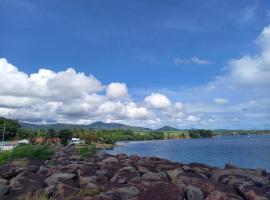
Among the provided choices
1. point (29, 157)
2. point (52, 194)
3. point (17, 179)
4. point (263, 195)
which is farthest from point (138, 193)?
point (29, 157)

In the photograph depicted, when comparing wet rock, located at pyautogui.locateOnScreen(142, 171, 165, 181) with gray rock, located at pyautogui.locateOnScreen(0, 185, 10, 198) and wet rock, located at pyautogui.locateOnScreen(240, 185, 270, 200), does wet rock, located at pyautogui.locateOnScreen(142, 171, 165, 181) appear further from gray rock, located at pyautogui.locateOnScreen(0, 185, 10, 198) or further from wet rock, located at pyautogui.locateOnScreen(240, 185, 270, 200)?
gray rock, located at pyautogui.locateOnScreen(0, 185, 10, 198)

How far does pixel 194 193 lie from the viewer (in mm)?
12859

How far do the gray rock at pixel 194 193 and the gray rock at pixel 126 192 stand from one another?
1.68 metres

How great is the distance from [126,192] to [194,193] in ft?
7.27

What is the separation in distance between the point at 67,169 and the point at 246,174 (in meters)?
8.64

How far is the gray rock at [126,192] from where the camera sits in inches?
495

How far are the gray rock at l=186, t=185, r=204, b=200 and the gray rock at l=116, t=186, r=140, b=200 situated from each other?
1.68 metres

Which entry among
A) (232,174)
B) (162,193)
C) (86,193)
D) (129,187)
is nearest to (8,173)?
(86,193)

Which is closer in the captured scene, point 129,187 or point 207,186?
point 129,187

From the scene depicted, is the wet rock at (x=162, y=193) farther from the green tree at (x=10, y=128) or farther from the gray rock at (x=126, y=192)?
the green tree at (x=10, y=128)

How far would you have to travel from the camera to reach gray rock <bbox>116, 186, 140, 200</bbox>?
41.3ft

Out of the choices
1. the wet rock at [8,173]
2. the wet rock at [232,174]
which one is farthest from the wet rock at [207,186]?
the wet rock at [8,173]

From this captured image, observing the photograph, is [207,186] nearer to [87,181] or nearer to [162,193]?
[162,193]

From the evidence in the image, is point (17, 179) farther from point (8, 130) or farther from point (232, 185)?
point (8, 130)
